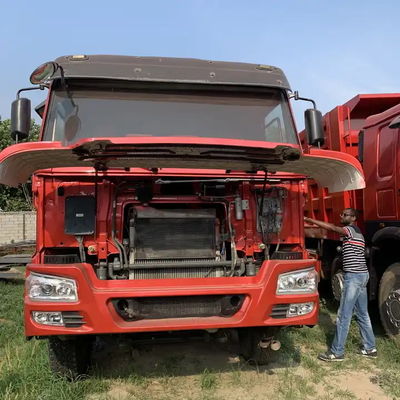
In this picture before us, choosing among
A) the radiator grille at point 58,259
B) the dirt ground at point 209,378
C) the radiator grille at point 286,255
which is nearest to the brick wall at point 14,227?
the dirt ground at point 209,378

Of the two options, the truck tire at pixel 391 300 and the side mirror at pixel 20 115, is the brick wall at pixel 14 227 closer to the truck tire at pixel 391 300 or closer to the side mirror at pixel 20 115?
the side mirror at pixel 20 115

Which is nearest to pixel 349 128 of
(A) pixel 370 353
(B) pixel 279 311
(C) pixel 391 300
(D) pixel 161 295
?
(C) pixel 391 300

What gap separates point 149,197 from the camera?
371 centimetres

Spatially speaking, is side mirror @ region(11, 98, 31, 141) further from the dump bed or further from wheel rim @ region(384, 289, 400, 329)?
the dump bed

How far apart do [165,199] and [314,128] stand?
163 cm

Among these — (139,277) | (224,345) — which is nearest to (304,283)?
(139,277)

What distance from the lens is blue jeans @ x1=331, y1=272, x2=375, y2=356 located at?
453 cm

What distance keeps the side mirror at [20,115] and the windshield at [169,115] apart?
0.69 ft

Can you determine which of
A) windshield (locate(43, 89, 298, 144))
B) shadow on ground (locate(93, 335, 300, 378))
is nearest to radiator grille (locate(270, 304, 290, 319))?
shadow on ground (locate(93, 335, 300, 378))

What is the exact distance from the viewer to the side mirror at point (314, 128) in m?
4.32

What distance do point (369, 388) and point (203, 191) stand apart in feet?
7.10

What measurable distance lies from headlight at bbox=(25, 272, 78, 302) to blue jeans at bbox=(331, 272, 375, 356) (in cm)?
272

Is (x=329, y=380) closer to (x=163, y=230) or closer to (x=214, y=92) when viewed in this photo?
(x=163, y=230)

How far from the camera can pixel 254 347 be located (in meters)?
4.15
